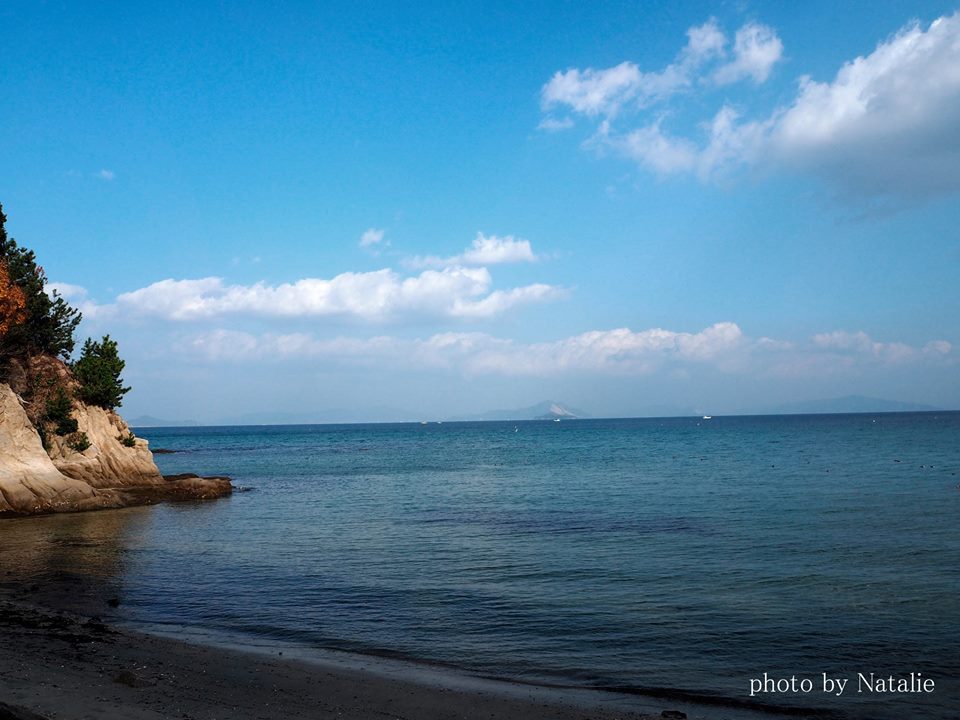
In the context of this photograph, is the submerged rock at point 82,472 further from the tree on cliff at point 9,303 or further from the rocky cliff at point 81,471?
the tree on cliff at point 9,303

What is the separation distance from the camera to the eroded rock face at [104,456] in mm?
50031

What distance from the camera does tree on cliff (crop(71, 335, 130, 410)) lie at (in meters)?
54.2

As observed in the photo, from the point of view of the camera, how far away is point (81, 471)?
50.6m

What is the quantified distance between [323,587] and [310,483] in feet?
152

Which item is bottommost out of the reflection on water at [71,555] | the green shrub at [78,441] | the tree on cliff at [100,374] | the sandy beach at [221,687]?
the reflection on water at [71,555]

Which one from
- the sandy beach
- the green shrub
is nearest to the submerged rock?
the green shrub

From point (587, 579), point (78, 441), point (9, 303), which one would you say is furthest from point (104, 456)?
point (587, 579)

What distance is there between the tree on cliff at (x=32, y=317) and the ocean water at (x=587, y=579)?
45.4ft

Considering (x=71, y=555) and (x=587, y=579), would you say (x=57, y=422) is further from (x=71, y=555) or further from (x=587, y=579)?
(x=587, y=579)

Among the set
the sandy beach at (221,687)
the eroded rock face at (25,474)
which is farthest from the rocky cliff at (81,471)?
the sandy beach at (221,687)

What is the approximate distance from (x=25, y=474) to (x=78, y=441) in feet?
28.4

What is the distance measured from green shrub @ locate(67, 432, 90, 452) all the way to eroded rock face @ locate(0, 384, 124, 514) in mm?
5846

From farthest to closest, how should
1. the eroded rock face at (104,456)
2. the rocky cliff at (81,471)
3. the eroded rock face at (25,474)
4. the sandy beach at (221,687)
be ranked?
1. the eroded rock face at (104,456)
2. the rocky cliff at (81,471)
3. the eroded rock face at (25,474)
4. the sandy beach at (221,687)

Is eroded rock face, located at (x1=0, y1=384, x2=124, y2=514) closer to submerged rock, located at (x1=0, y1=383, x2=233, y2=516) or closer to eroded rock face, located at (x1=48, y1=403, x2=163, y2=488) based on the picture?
submerged rock, located at (x1=0, y1=383, x2=233, y2=516)
